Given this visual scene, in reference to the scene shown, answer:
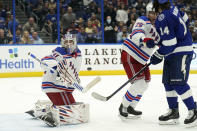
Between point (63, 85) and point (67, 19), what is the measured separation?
17.3ft

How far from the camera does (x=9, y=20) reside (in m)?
8.55

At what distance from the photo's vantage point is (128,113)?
401 centimetres

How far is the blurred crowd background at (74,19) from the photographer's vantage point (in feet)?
28.0

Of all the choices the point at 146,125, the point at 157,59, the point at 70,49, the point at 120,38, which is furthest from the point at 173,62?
the point at 120,38

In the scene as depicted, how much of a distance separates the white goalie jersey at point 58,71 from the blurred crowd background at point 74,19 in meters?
4.74

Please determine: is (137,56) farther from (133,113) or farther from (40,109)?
(40,109)

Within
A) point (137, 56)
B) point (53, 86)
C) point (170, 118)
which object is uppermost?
point (137, 56)

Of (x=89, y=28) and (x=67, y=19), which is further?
(x=89, y=28)

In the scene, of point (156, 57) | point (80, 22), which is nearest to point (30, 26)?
point (80, 22)

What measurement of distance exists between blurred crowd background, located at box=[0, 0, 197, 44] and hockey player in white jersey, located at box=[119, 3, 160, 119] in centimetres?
474

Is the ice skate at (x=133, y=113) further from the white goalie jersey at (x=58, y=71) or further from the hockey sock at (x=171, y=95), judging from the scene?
the white goalie jersey at (x=58, y=71)

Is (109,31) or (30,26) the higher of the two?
(30,26)

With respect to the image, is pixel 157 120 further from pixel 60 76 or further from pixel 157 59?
pixel 60 76

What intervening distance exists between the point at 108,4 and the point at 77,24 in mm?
872
